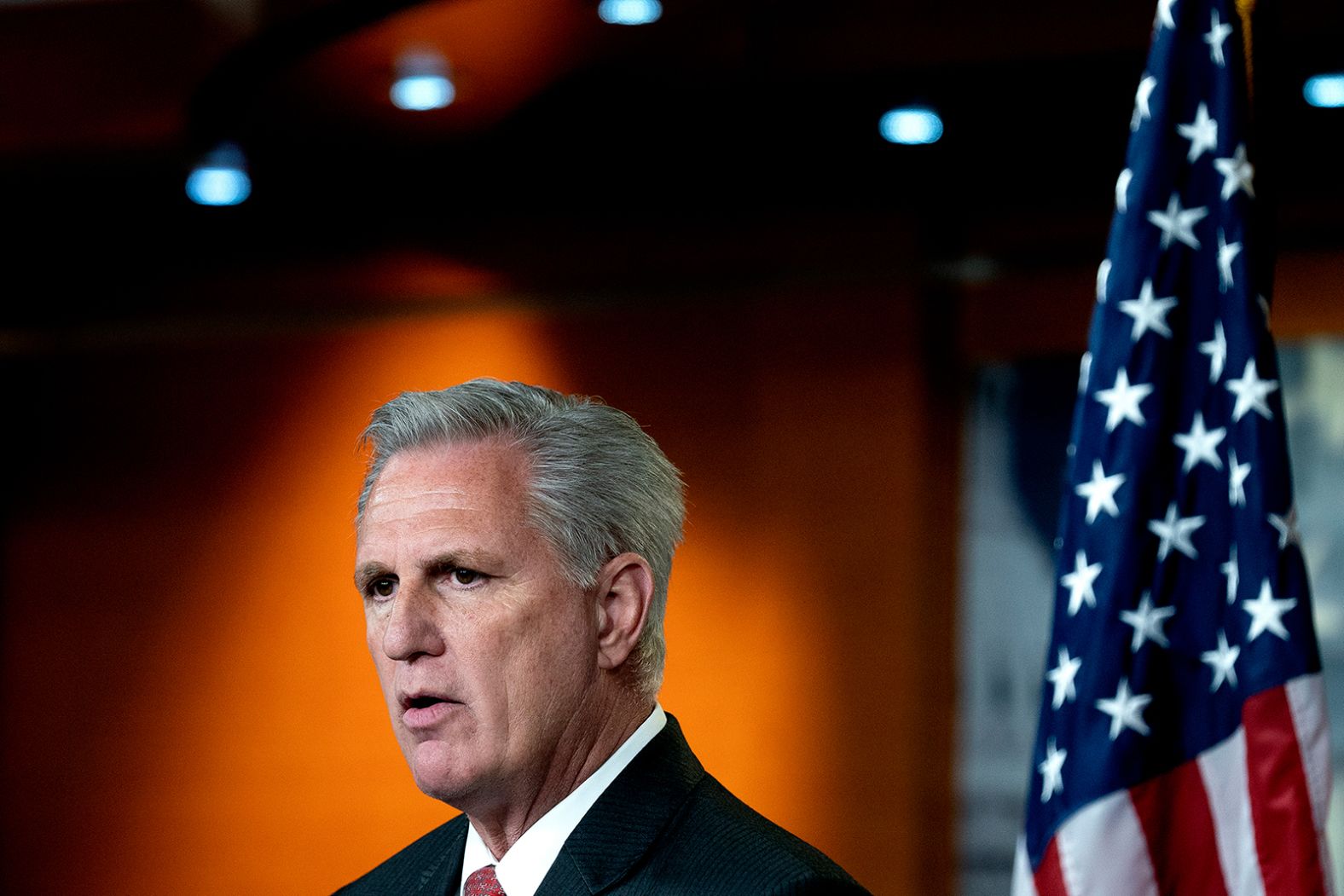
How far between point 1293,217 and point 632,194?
185cm

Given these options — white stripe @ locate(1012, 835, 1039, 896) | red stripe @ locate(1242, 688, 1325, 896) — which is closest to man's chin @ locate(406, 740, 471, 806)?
white stripe @ locate(1012, 835, 1039, 896)

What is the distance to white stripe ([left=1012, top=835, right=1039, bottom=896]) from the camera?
5.35 feet

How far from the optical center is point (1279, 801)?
1593 mm

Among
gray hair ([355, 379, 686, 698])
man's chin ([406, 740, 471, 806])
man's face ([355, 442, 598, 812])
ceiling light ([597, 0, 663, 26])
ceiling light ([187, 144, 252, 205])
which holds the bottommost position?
man's chin ([406, 740, 471, 806])

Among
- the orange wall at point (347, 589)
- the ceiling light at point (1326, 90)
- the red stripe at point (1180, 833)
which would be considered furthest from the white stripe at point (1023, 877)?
the orange wall at point (347, 589)

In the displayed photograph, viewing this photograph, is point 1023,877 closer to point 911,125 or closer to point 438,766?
point 438,766

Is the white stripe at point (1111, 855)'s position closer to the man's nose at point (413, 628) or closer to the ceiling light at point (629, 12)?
the man's nose at point (413, 628)

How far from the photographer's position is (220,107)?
4547 mm

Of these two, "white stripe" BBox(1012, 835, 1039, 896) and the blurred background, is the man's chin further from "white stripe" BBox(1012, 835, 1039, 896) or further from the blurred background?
the blurred background

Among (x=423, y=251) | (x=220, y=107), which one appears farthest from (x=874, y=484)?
(x=220, y=107)

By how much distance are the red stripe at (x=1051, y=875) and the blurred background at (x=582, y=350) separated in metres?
2.69

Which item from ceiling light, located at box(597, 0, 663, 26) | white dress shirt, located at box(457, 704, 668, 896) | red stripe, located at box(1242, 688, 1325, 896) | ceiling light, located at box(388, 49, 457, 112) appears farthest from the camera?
ceiling light, located at box(388, 49, 457, 112)

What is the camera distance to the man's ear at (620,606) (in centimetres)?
190

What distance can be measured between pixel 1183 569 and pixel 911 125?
2.95 meters
